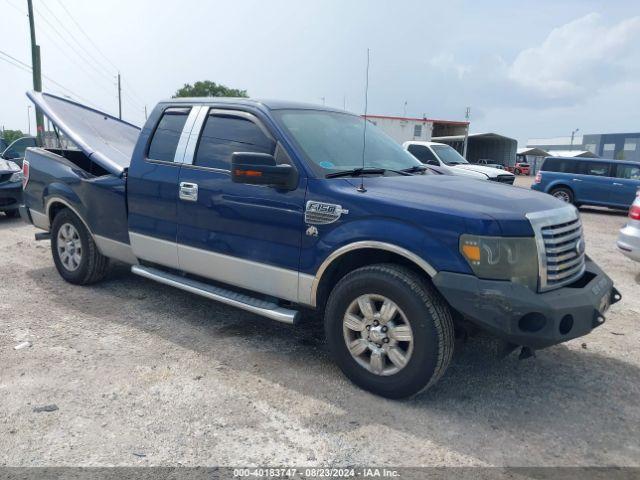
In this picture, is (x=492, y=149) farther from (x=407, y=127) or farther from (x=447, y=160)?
(x=447, y=160)

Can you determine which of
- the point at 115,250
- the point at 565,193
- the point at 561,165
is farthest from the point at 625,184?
the point at 115,250

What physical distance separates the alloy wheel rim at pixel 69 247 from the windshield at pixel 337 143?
285cm

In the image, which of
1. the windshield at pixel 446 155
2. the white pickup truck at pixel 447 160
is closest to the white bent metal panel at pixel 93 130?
the white pickup truck at pixel 447 160

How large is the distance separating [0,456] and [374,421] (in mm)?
2020

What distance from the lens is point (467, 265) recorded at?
2977 mm

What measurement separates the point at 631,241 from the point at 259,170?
5.07 meters

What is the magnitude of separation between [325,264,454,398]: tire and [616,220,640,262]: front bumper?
14.1ft

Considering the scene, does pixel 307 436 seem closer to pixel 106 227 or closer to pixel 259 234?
pixel 259 234

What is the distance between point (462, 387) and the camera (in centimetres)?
355

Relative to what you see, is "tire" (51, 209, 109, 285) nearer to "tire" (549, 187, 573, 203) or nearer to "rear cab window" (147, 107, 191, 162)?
"rear cab window" (147, 107, 191, 162)

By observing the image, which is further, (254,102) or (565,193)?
(565,193)

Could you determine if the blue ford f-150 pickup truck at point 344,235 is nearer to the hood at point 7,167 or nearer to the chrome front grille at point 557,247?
the chrome front grille at point 557,247

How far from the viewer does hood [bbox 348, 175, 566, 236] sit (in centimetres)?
300

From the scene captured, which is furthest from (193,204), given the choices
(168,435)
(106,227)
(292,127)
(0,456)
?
(0,456)
